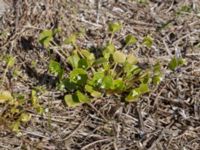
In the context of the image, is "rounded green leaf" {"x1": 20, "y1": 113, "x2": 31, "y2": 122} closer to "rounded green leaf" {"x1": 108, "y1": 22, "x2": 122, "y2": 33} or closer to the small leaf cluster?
the small leaf cluster

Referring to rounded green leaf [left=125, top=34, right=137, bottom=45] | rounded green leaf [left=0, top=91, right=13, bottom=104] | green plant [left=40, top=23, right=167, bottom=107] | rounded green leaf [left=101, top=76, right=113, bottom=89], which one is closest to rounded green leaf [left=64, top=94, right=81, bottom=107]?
green plant [left=40, top=23, right=167, bottom=107]

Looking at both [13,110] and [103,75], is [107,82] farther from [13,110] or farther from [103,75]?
[13,110]

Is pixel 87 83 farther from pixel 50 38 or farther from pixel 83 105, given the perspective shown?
pixel 50 38

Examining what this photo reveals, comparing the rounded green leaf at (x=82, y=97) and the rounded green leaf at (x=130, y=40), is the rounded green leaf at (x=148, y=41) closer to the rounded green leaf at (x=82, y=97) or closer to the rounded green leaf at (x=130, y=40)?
the rounded green leaf at (x=130, y=40)

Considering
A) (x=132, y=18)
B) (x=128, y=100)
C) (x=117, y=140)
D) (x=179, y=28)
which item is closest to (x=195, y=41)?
(x=179, y=28)

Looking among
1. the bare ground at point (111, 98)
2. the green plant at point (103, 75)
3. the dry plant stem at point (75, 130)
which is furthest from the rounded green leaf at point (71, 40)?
the dry plant stem at point (75, 130)

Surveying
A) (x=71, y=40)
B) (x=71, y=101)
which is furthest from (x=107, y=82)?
(x=71, y=40)

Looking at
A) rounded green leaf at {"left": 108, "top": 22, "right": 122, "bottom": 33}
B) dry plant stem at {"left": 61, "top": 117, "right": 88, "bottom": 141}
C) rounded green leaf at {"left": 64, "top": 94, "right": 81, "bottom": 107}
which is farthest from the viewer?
rounded green leaf at {"left": 108, "top": 22, "right": 122, "bottom": 33}
